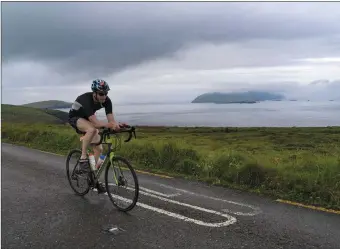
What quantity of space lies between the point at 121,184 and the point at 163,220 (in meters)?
1.17

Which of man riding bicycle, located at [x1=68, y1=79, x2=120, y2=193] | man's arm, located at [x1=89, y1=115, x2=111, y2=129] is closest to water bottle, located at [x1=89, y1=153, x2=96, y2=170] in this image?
man riding bicycle, located at [x1=68, y1=79, x2=120, y2=193]

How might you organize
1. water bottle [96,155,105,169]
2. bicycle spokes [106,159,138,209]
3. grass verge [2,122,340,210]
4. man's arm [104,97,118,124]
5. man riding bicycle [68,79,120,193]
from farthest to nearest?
grass verge [2,122,340,210] → water bottle [96,155,105,169] → man's arm [104,97,118,124] → man riding bicycle [68,79,120,193] → bicycle spokes [106,159,138,209]

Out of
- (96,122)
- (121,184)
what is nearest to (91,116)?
(96,122)

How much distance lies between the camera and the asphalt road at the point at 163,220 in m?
5.12

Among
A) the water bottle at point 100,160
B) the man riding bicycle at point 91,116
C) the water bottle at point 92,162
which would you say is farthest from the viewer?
the water bottle at point 92,162

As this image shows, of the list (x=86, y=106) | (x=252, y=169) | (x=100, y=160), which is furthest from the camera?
(x=252, y=169)

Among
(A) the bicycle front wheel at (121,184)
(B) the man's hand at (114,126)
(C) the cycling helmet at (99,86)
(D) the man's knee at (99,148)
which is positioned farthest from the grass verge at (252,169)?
(C) the cycling helmet at (99,86)

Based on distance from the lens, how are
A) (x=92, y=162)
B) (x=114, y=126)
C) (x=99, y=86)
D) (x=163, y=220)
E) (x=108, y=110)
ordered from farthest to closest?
(x=92, y=162)
(x=108, y=110)
(x=99, y=86)
(x=114, y=126)
(x=163, y=220)

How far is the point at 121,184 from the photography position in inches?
264

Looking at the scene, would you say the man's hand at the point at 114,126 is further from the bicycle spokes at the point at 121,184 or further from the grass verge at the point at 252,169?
the grass verge at the point at 252,169

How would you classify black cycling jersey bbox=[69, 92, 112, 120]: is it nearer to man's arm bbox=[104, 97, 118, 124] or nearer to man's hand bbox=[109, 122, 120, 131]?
man's arm bbox=[104, 97, 118, 124]

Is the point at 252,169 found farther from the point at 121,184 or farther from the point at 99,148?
the point at 99,148

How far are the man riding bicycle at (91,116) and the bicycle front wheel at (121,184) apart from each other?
44 centimetres

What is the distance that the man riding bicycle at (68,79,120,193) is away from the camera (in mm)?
6629
